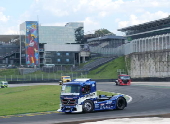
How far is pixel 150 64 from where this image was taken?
2687 inches

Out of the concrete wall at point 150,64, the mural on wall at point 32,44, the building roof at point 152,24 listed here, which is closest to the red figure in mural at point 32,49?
the mural on wall at point 32,44

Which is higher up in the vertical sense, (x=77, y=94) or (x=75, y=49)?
(x=75, y=49)

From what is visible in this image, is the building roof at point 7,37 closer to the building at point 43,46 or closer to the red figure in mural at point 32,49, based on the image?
the building at point 43,46

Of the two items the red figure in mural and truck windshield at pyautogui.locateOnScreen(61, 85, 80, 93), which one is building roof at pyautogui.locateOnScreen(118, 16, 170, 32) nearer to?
the red figure in mural

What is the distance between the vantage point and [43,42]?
12069 centimetres

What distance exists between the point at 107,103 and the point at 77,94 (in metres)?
2.41

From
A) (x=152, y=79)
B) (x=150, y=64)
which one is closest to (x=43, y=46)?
(x=150, y=64)

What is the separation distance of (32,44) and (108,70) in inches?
1299

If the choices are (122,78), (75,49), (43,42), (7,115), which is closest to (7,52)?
(43,42)

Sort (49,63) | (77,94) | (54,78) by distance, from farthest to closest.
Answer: (49,63) → (54,78) → (77,94)

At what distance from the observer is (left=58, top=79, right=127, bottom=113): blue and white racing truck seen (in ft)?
76.7

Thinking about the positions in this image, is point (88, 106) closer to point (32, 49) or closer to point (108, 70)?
point (108, 70)

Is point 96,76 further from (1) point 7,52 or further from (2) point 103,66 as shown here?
(1) point 7,52

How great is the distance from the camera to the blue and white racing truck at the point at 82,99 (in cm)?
2339
